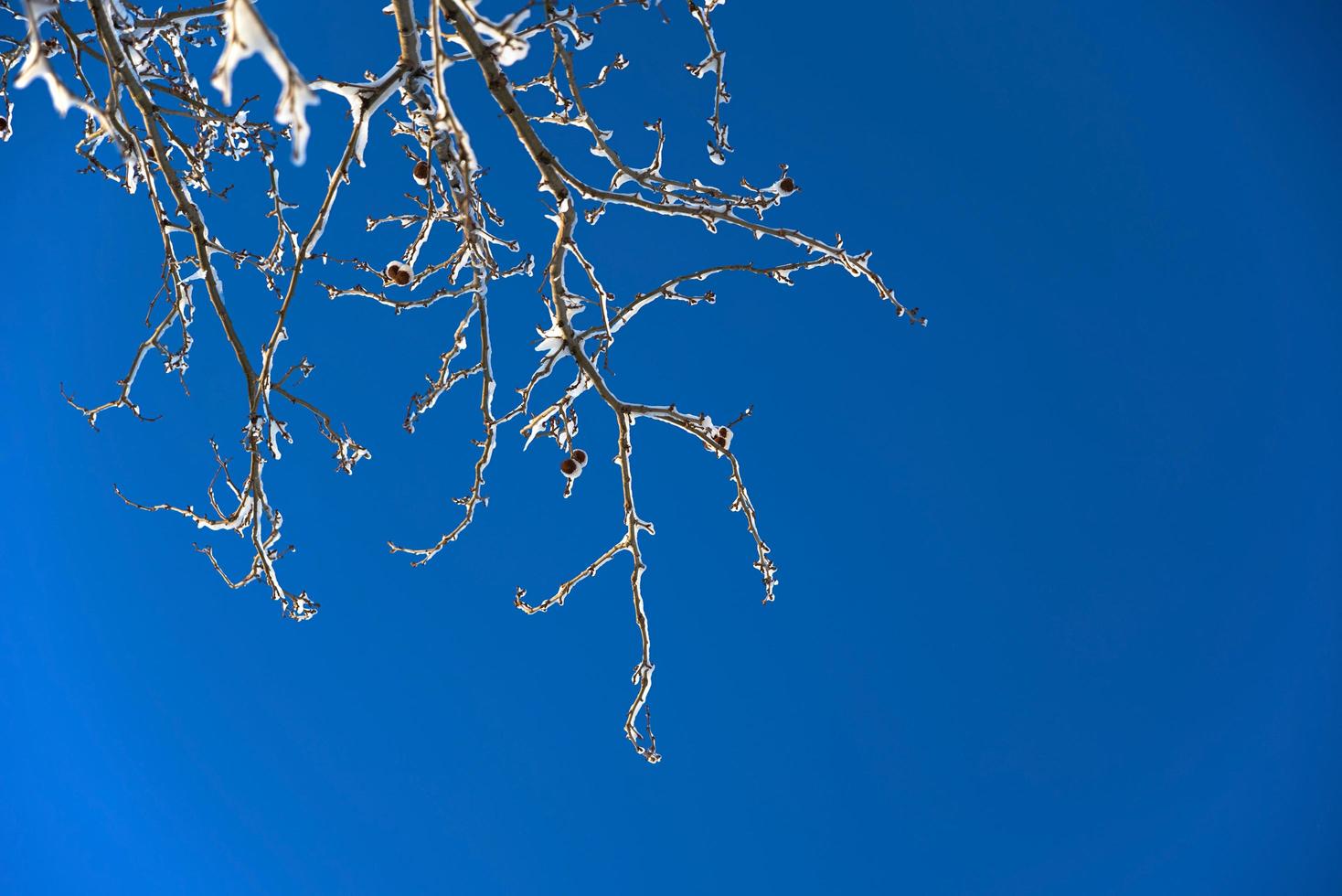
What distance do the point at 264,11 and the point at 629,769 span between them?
3.28 metres

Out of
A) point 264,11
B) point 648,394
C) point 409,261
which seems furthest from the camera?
point 648,394

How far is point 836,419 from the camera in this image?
432 cm

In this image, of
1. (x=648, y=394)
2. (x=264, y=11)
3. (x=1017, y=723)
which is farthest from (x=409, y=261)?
(x=1017, y=723)

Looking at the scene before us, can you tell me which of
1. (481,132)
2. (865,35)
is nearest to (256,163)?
(481,132)

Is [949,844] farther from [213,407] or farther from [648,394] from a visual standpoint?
[213,407]

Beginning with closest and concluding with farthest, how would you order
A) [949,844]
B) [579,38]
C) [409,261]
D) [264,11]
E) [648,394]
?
[579,38] → [409,261] → [264,11] → [648,394] → [949,844]

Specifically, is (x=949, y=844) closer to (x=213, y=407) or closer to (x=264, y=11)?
(x=213, y=407)

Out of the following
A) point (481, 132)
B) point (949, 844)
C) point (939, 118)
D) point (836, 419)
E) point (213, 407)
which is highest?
point (939, 118)

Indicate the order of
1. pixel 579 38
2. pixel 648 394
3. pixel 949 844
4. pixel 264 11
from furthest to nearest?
pixel 949 844, pixel 648 394, pixel 264 11, pixel 579 38

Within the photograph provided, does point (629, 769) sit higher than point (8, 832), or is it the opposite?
point (629, 769)

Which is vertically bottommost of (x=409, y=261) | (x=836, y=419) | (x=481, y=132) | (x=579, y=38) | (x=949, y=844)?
(x=409, y=261)

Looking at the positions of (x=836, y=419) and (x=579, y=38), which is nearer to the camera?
(x=579, y=38)

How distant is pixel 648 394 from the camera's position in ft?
13.6

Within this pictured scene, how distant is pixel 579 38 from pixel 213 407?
3405 mm
